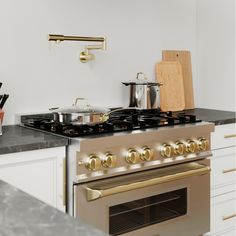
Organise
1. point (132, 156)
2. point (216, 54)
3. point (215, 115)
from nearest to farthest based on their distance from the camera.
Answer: point (132, 156) < point (215, 115) < point (216, 54)

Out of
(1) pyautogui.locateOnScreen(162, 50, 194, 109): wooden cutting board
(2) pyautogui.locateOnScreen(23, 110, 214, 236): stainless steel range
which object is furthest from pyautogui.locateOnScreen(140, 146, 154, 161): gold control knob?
(1) pyautogui.locateOnScreen(162, 50, 194, 109): wooden cutting board

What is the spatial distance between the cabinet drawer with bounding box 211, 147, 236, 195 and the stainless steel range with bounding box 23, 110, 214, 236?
18 cm

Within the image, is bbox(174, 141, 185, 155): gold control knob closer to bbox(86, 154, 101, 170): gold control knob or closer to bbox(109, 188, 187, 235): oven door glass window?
bbox(109, 188, 187, 235): oven door glass window

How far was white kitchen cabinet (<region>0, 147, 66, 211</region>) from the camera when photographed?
1850mm

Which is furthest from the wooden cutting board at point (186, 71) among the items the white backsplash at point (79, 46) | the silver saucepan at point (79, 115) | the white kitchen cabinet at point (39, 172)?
the white kitchen cabinet at point (39, 172)

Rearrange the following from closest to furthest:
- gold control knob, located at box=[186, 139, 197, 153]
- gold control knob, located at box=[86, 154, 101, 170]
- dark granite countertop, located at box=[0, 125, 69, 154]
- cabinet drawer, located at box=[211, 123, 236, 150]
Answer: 1. dark granite countertop, located at box=[0, 125, 69, 154]
2. gold control knob, located at box=[86, 154, 101, 170]
3. gold control knob, located at box=[186, 139, 197, 153]
4. cabinet drawer, located at box=[211, 123, 236, 150]

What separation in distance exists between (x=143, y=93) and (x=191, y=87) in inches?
24.2

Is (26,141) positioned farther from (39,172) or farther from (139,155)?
(139,155)

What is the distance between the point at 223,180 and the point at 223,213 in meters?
0.22

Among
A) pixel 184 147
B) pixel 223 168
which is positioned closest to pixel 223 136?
pixel 223 168

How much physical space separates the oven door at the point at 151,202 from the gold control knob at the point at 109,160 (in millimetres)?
80

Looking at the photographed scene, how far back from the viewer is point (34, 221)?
820mm

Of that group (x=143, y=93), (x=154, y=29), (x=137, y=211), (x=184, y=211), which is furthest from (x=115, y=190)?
(x=154, y=29)

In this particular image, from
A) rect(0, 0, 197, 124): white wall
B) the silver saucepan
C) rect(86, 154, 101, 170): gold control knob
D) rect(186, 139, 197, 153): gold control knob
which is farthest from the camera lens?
rect(0, 0, 197, 124): white wall
